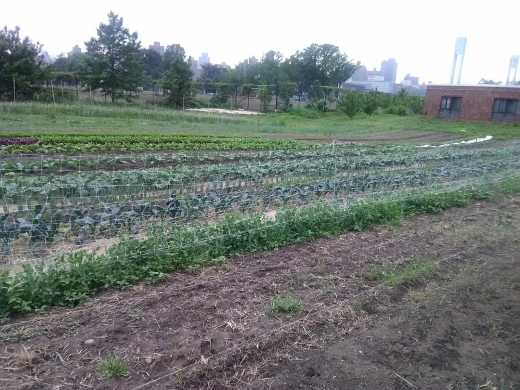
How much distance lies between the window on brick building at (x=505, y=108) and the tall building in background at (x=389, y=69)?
129m

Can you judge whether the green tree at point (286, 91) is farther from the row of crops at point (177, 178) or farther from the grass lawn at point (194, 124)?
the row of crops at point (177, 178)

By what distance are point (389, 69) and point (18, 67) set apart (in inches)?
5708

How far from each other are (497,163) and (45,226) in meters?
11.4

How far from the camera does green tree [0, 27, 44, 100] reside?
31.9m

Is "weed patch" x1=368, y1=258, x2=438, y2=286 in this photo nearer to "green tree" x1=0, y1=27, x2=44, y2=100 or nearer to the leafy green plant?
the leafy green plant

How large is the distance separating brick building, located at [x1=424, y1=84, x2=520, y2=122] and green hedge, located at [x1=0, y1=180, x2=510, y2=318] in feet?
95.0

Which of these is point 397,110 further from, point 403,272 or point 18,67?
point 403,272

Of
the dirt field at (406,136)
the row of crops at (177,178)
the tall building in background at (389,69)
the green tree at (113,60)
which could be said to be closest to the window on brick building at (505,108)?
the dirt field at (406,136)

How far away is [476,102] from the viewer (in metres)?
31.8

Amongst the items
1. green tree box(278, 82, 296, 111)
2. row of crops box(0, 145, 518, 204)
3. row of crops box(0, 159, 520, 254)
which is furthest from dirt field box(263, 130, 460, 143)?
green tree box(278, 82, 296, 111)

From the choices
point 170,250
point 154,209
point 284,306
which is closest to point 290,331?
point 284,306

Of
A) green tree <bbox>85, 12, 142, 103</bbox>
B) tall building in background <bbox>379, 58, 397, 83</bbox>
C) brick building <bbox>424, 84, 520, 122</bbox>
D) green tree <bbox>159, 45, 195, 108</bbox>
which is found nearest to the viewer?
brick building <bbox>424, 84, 520, 122</bbox>

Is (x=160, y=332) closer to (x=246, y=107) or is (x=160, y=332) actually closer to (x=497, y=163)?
(x=497, y=163)

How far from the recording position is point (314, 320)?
3.79 m
